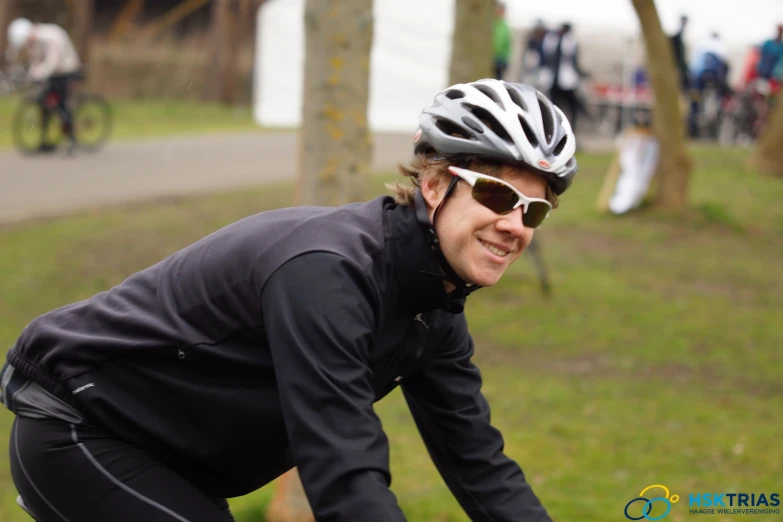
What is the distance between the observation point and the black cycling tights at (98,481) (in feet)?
7.97

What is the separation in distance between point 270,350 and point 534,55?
1883 cm

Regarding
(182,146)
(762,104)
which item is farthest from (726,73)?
(182,146)

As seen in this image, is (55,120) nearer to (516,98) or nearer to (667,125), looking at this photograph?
(667,125)

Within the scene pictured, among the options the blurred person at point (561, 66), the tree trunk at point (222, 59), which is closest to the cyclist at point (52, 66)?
the blurred person at point (561, 66)

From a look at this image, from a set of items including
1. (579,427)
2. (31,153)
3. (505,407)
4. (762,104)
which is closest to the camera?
(579,427)

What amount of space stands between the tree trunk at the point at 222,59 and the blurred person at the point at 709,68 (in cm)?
1149

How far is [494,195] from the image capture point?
2.51 metres

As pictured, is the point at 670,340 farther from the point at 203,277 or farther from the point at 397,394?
the point at 203,277

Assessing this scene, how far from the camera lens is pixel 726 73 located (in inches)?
892

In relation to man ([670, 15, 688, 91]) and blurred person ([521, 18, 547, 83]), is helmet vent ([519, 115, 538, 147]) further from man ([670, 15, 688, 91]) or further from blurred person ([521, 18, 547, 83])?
blurred person ([521, 18, 547, 83])

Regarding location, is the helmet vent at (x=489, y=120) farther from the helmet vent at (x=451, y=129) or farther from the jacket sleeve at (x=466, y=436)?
the jacket sleeve at (x=466, y=436)

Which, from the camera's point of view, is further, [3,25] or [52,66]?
[3,25]

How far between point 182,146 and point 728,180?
8898 millimetres

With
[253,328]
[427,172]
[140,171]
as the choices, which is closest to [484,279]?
[427,172]
